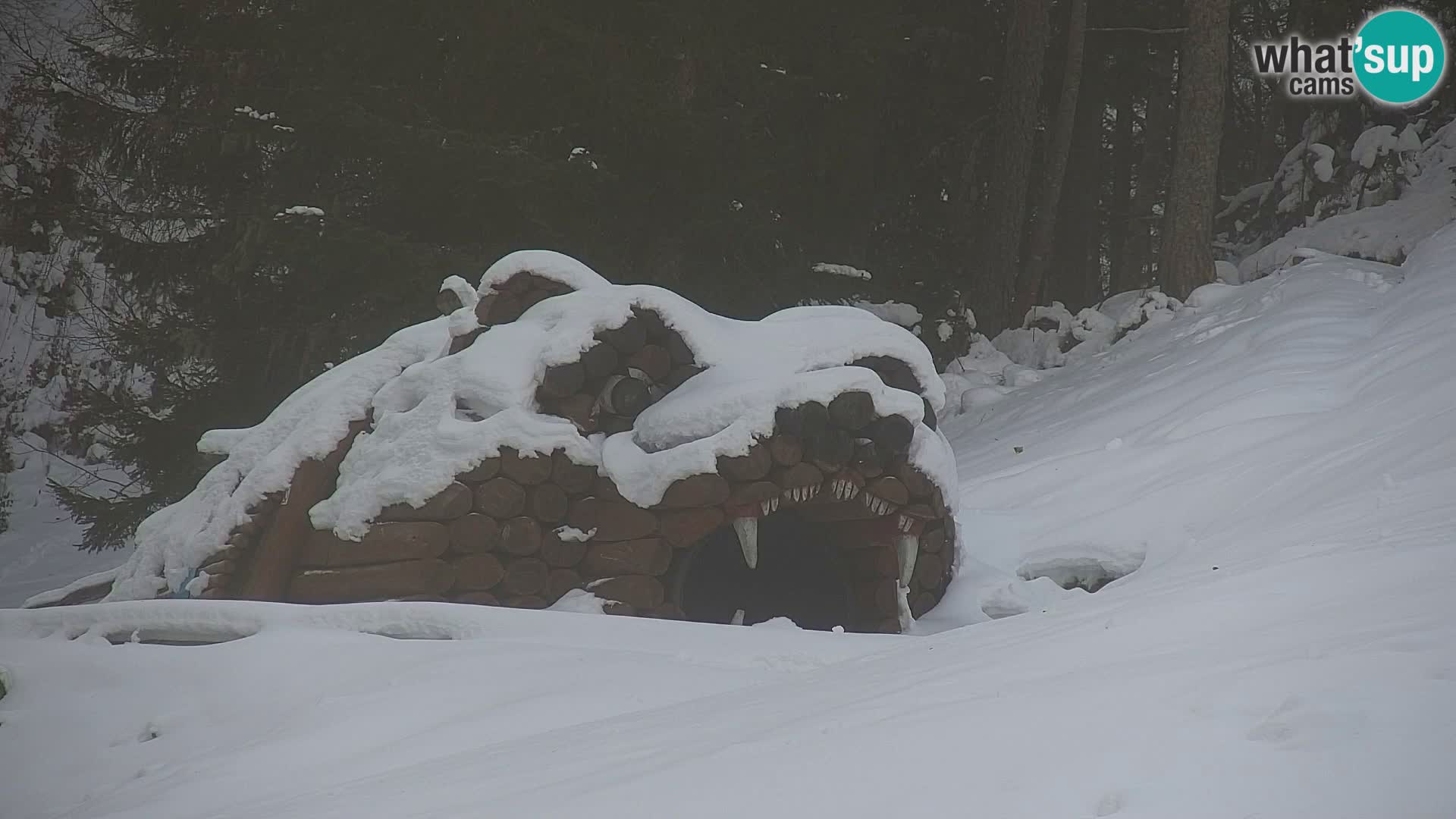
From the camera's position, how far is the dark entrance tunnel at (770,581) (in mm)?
6445

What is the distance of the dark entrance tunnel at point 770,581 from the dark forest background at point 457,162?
4.48m

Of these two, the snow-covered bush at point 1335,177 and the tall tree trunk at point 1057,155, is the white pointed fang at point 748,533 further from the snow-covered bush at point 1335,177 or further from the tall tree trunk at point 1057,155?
the tall tree trunk at point 1057,155

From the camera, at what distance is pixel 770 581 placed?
6.68 metres

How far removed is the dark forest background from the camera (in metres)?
10.4

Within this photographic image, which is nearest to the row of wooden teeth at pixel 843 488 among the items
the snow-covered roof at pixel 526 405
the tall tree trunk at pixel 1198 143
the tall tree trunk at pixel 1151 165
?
the snow-covered roof at pixel 526 405

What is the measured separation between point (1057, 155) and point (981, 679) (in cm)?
1156

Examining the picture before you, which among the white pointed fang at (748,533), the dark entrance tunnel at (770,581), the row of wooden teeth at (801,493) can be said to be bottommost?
the dark entrance tunnel at (770,581)

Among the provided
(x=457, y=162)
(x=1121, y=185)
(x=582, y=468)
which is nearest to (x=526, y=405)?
(x=582, y=468)

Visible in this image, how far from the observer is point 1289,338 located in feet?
26.2

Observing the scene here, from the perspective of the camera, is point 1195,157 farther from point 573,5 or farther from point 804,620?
point 804,620

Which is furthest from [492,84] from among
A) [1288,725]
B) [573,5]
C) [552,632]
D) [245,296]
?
[1288,725]

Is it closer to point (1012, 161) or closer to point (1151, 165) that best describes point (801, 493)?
point (1012, 161)

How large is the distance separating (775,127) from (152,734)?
9594 mm

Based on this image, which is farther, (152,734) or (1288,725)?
(152,734)
